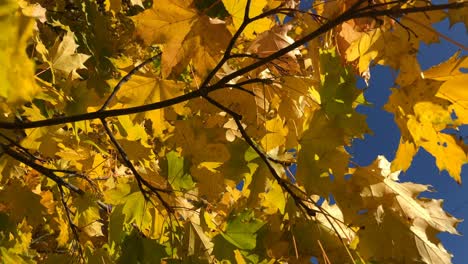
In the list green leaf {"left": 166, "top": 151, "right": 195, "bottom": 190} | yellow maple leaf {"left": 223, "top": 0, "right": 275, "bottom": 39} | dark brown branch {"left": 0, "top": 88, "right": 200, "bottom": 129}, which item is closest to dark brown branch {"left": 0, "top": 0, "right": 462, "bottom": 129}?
dark brown branch {"left": 0, "top": 88, "right": 200, "bottom": 129}

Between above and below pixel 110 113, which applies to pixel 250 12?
above

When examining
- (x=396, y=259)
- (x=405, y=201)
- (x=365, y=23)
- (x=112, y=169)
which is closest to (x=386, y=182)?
(x=405, y=201)

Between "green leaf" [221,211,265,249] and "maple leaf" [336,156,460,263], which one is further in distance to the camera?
"green leaf" [221,211,265,249]

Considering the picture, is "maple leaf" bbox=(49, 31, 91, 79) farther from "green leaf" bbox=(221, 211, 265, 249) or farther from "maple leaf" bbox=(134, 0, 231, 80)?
"green leaf" bbox=(221, 211, 265, 249)

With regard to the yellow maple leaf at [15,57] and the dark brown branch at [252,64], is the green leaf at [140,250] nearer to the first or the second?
the dark brown branch at [252,64]

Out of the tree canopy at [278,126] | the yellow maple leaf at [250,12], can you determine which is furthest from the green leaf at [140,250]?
the yellow maple leaf at [250,12]

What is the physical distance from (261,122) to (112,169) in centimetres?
139

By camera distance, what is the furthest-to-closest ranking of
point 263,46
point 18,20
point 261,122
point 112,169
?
point 112,169 < point 261,122 < point 263,46 < point 18,20

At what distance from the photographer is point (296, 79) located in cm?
138

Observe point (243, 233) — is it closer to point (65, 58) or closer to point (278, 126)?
point (278, 126)

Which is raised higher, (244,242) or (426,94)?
(426,94)

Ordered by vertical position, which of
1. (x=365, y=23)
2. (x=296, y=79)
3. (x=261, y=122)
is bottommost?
(x=261, y=122)

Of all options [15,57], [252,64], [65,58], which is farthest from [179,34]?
[15,57]

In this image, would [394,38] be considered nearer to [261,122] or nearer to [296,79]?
[296,79]
